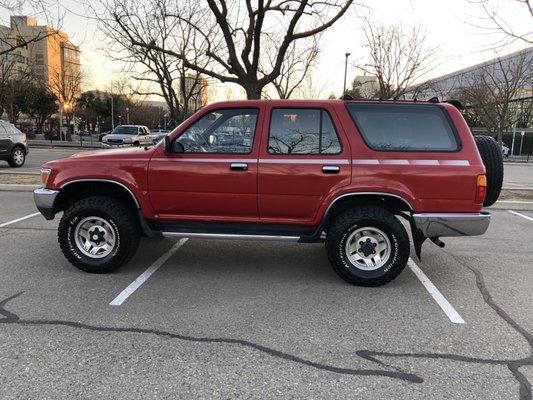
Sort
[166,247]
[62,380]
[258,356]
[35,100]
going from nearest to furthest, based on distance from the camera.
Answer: [62,380] < [258,356] < [166,247] < [35,100]

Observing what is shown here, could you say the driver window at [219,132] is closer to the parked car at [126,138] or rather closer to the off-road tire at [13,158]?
the off-road tire at [13,158]

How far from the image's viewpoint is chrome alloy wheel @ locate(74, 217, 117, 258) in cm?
518

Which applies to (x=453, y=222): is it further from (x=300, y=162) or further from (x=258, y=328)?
(x=258, y=328)

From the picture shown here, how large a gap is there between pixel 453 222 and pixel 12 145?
15.6m

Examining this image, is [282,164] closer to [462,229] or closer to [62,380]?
[462,229]

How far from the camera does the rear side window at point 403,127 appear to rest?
4.78 m

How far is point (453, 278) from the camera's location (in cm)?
529

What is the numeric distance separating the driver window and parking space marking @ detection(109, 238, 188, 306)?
1430 mm

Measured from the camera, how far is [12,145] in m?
15.9

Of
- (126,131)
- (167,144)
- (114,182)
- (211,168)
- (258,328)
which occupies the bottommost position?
(258,328)

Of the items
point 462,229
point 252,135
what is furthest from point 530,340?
point 252,135

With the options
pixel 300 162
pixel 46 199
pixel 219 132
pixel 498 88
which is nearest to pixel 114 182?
pixel 46 199

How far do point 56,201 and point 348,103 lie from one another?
3.39 meters

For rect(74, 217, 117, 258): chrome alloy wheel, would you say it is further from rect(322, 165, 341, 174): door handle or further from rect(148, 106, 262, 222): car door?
rect(322, 165, 341, 174): door handle
